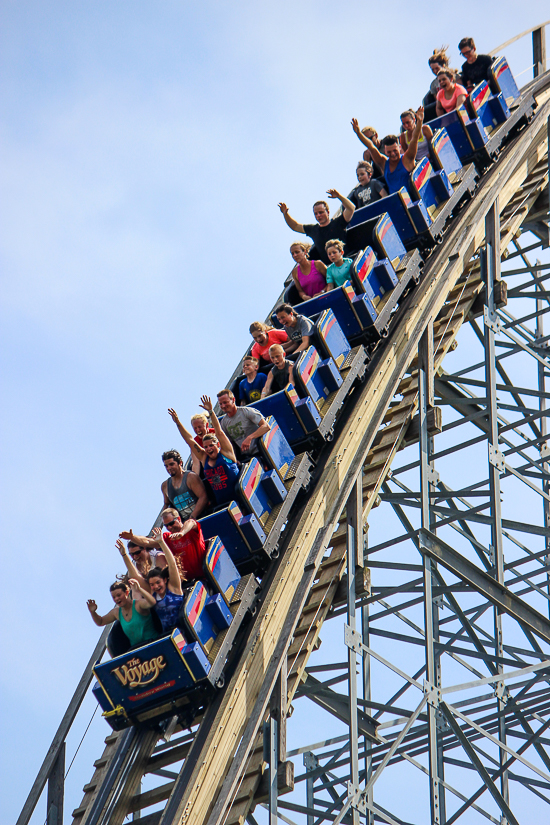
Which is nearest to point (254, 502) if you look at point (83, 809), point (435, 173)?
point (83, 809)

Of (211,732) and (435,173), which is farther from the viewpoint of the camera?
(435,173)

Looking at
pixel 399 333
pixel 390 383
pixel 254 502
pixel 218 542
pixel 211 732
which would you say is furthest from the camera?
pixel 399 333

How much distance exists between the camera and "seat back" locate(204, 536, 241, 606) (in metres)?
6.67

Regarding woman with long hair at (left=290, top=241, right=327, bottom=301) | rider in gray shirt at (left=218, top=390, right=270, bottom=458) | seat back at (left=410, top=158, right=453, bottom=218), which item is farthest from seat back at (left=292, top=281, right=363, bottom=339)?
seat back at (left=410, top=158, right=453, bottom=218)

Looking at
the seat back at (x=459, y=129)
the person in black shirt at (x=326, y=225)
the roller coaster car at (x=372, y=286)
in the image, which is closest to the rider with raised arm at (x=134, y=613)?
the roller coaster car at (x=372, y=286)

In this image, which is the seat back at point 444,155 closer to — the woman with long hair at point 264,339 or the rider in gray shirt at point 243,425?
the woman with long hair at point 264,339

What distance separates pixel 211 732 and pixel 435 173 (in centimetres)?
569

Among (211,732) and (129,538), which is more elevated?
(129,538)

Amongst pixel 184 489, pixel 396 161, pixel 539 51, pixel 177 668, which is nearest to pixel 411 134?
pixel 396 161

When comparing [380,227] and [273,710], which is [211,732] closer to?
[273,710]

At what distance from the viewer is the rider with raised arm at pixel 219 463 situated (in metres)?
7.20

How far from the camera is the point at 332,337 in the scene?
8.34 meters

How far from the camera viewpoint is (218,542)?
22.2 feet

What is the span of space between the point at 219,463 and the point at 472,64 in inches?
255
